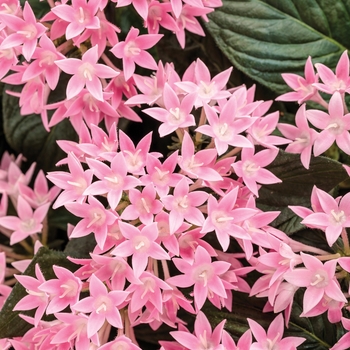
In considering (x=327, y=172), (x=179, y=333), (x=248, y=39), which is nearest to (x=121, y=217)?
(x=179, y=333)

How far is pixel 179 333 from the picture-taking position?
0.74 m

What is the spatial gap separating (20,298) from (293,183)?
461mm

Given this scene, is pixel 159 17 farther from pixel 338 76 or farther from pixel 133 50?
pixel 338 76

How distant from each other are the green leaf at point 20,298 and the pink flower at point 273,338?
33cm

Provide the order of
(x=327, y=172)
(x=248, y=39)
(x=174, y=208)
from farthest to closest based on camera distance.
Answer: (x=248, y=39) < (x=327, y=172) < (x=174, y=208)

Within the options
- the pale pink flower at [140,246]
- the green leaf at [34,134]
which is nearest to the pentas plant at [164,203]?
the pale pink flower at [140,246]

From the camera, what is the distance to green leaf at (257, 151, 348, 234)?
817 millimetres

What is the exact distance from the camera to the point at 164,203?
2.28 ft

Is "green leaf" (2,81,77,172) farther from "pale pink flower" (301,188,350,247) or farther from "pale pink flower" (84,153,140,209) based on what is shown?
"pale pink flower" (301,188,350,247)

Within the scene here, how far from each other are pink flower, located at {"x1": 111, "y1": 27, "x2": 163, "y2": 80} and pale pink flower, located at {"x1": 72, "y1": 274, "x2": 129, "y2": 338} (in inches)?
12.6

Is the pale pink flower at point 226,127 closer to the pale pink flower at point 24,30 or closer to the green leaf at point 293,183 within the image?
the green leaf at point 293,183

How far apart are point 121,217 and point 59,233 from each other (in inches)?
21.1

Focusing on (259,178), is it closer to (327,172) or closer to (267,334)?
(327,172)

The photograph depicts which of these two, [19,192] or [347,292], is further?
[19,192]
